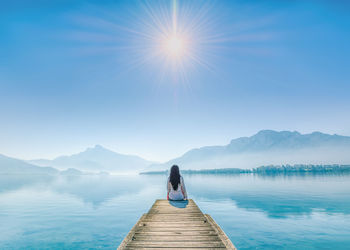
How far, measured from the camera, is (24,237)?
17.8 m

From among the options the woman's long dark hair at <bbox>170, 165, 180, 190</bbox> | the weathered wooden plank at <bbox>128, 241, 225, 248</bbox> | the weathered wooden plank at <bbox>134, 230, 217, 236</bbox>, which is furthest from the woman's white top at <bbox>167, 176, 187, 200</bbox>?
the weathered wooden plank at <bbox>128, 241, 225, 248</bbox>

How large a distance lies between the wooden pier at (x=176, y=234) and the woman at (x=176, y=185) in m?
3.92

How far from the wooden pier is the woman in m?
3.92

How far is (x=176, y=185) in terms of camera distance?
15547mm

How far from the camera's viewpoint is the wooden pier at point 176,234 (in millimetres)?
6910

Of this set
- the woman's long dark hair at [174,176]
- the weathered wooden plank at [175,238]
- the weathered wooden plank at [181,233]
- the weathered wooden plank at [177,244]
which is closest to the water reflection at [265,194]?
the woman's long dark hair at [174,176]

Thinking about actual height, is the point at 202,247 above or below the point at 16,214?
above

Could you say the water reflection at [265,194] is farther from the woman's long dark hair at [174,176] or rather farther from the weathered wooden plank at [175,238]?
the weathered wooden plank at [175,238]

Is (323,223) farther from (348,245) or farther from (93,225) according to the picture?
(93,225)

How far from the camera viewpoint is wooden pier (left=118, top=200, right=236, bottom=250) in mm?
6910

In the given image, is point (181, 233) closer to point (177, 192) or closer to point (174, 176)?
point (174, 176)

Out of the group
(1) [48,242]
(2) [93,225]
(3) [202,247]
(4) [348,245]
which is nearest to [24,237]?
(1) [48,242]

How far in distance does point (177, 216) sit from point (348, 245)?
15.4 metres

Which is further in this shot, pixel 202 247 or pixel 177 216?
pixel 177 216
